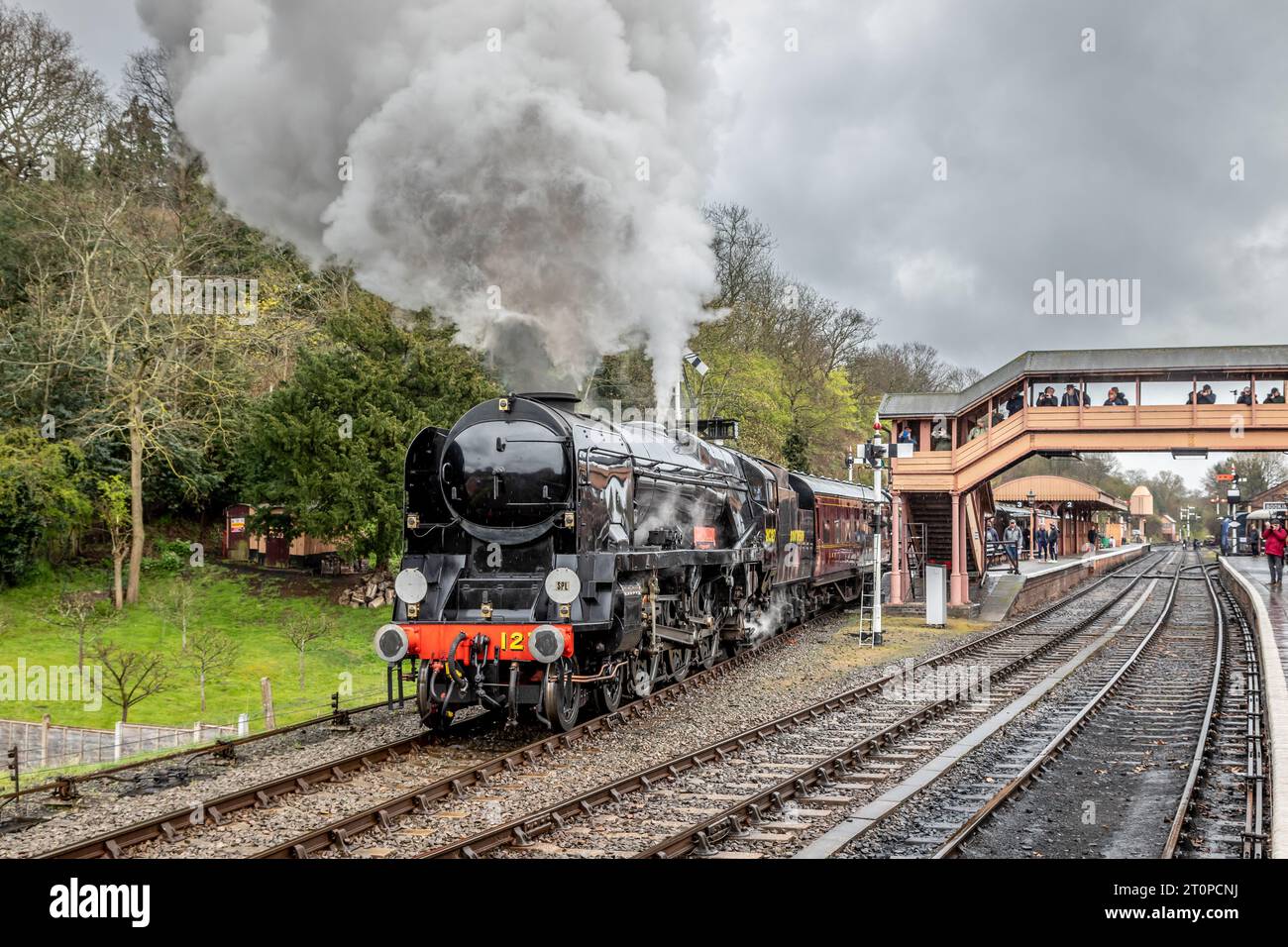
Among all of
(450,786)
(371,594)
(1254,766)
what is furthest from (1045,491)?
(450,786)

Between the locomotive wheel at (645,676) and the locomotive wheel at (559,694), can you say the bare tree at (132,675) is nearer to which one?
the locomotive wheel at (645,676)

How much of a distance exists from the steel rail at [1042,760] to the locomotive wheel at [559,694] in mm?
3875

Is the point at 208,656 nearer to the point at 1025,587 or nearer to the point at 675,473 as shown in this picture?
the point at 675,473

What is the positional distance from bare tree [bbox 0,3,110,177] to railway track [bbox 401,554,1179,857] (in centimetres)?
2805

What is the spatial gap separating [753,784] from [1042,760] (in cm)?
313

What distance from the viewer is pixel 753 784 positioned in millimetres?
8562

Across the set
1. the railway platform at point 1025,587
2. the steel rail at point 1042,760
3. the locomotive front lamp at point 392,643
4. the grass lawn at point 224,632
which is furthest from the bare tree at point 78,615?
the railway platform at point 1025,587

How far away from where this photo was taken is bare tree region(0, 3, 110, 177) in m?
28.8

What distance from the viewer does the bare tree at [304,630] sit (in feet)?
63.7

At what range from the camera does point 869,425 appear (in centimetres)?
4847

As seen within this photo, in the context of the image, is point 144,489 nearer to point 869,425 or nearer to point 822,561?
point 822,561

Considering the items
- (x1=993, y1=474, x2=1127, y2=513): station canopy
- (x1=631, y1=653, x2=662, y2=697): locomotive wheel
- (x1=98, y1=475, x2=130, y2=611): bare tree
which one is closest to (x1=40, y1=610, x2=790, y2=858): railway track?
(x1=631, y1=653, x2=662, y2=697): locomotive wheel
